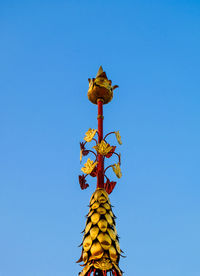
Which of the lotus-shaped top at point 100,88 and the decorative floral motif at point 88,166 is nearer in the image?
the decorative floral motif at point 88,166

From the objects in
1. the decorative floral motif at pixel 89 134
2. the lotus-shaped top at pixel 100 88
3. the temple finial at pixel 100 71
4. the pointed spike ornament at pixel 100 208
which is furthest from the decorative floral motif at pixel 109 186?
the temple finial at pixel 100 71

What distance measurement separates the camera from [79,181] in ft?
41.0

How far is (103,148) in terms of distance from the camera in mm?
12148

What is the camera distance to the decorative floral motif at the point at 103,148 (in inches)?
477

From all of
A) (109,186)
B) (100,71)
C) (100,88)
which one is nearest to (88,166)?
(109,186)

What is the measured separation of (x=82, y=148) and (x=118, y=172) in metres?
1.42

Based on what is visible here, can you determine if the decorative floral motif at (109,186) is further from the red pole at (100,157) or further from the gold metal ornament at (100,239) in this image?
the gold metal ornament at (100,239)

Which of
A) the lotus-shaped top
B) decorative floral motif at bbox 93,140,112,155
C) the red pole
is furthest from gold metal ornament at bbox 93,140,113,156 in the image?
the lotus-shaped top

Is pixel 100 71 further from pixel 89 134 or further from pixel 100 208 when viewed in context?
pixel 100 208

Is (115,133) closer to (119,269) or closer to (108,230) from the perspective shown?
(108,230)

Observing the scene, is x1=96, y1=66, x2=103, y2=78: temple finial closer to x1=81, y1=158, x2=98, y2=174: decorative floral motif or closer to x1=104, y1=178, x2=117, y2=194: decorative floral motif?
x1=81, y1=158, x2=98, y2=174: decorative floral motif

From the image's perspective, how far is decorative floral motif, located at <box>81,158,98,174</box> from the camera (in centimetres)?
1213

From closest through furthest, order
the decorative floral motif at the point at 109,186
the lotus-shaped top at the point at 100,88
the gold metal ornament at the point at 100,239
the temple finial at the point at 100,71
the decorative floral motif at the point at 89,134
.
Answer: the gold metal ornament at the point at 100,239
the decorative floral motif at the point at 109,186
the decorative floral motif at the point at 89,134
the lotus-shaped top at the point at 100,88
the temple finial at the point at 100,71

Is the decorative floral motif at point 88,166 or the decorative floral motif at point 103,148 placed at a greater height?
the decorative floral motif at point 103,148
